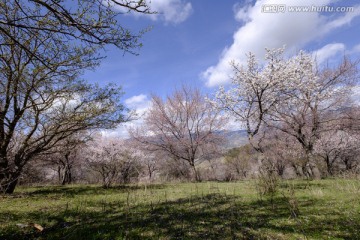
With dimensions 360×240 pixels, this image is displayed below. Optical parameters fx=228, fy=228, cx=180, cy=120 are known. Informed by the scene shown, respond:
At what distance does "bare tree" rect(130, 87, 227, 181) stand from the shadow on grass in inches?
883

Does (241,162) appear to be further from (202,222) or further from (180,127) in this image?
(202,222)

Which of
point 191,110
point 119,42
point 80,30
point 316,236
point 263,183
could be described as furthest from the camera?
point 191,110

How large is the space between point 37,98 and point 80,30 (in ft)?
31.7

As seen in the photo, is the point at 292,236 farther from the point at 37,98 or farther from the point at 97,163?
the point at 97,163

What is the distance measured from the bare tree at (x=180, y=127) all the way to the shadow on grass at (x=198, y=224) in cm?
2242

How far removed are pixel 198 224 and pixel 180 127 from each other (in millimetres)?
24948

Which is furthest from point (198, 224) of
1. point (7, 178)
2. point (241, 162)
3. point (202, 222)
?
point (241, 162)

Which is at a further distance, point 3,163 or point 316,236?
point 3,163

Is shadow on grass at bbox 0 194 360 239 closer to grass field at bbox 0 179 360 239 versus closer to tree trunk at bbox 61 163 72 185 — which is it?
grass field at bbox 0 179 360 239

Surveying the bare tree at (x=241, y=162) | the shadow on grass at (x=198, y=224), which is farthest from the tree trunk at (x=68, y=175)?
the bare tree at (x=241, y=162)

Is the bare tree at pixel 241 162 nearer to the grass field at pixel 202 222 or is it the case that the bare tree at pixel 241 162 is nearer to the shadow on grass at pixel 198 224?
the grass field at pixel 202 222

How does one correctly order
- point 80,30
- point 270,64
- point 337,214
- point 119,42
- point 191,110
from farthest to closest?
1. point 191,110
2. point 270,64
3. point 337,214
4. point 119,42
5. point 80,30

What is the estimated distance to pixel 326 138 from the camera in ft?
89.8

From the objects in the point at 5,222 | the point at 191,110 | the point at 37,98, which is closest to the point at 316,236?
the point at 5,222
